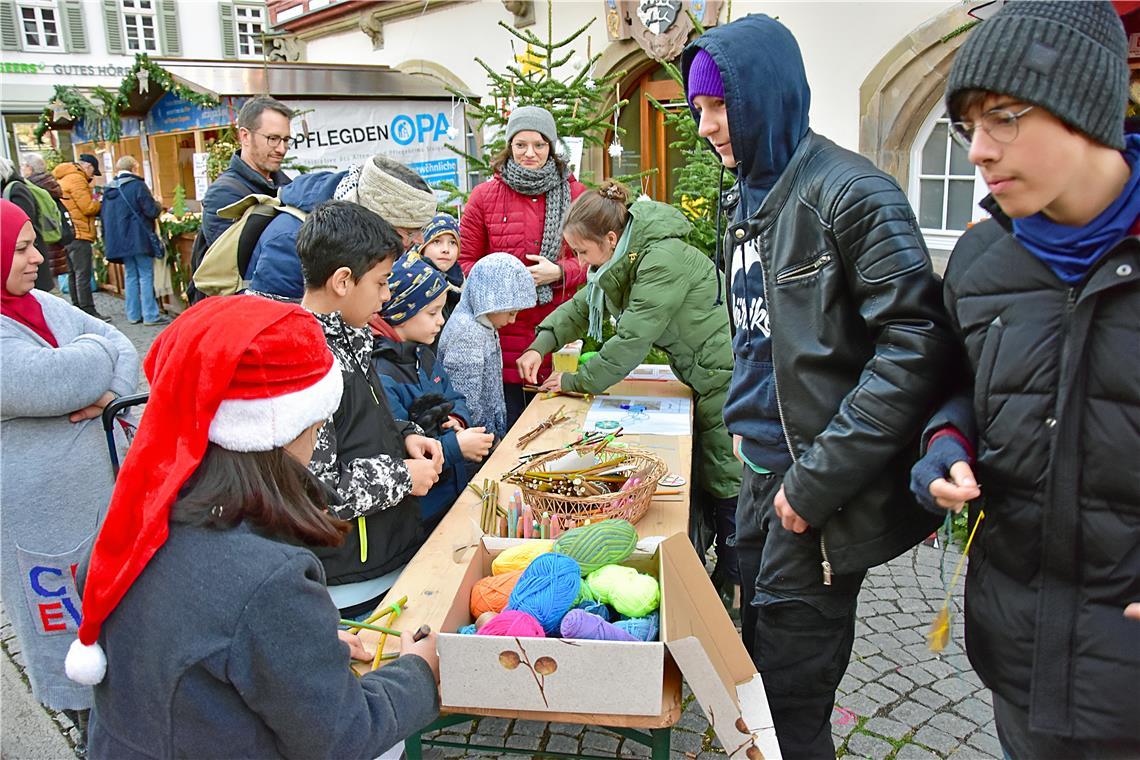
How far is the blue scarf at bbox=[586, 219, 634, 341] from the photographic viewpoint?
3219 millimetres

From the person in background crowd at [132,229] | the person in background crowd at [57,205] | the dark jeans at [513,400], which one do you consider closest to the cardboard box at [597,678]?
the dark jeans at [513,400]

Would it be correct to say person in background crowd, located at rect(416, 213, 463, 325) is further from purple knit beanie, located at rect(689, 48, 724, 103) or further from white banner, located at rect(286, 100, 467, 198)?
white banner, located at rect(286, 100, 467, 198)

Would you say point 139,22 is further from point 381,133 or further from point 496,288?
point 496,288

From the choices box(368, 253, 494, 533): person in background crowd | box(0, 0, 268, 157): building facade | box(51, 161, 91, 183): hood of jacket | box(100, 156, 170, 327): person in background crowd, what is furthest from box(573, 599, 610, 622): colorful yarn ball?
box(0, 0, 268, 157): building facade

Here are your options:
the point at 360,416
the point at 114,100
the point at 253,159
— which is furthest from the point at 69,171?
the point at 360,416

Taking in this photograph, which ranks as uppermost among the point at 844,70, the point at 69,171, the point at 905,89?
the point at 844,70

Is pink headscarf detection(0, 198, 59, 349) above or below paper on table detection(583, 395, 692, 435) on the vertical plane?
above

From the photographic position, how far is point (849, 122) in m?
7.55

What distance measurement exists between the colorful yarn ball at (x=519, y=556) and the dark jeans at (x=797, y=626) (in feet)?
1.68

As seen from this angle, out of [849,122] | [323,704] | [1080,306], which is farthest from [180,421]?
[849,122]

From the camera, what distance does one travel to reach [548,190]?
13.8 ft

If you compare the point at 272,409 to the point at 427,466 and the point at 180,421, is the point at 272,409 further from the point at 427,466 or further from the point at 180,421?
the point at 427,466

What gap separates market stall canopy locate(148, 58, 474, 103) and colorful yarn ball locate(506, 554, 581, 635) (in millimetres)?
8847

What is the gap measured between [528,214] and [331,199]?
52.4 inches
